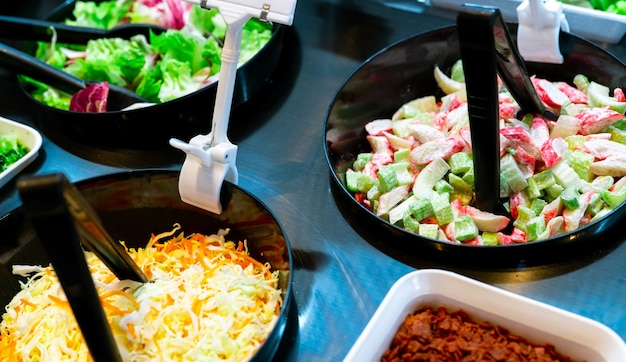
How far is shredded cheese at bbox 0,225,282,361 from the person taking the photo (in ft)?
3.96

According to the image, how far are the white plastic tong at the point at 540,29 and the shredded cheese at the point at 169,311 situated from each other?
2.71 feet

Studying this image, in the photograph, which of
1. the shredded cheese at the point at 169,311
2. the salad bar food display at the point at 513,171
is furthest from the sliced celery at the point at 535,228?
the shredded cheese at the point at 169,311

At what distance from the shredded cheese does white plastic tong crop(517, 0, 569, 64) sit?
83 centimetres

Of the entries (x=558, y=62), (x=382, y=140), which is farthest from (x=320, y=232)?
(x=558, y=62)

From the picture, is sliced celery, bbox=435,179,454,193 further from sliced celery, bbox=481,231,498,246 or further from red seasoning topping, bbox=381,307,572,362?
red seasoning topping, bbox=381,307,572,362

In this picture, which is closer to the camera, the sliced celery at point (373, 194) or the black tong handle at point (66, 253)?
the black tong handle at point (66, 253)

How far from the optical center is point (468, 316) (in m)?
1.25

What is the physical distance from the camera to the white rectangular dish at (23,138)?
5.61ft

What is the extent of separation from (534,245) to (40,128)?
1385 millimetres

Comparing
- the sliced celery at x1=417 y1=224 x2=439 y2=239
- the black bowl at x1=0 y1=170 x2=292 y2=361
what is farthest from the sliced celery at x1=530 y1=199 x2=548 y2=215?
the black bowl at x1=0 y1=170 x2=292 y2=361

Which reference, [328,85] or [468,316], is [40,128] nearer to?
[328,85]

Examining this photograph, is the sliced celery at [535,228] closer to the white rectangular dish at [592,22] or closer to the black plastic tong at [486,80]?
the black plastic tong at [486,80]

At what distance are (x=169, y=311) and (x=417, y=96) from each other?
0.94m

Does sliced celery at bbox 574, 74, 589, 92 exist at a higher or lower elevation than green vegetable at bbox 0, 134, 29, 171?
higher
